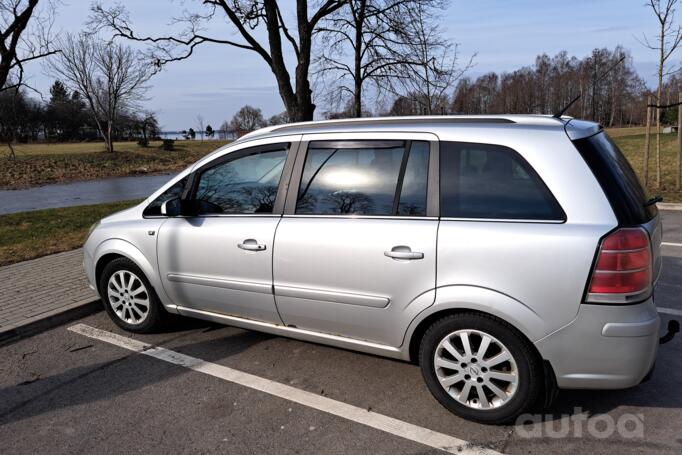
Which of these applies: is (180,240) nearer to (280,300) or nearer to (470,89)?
(280,300)

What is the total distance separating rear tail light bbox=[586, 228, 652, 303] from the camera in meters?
2.56

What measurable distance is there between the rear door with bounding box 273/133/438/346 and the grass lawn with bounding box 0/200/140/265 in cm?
563

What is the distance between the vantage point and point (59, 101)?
60.8 meters

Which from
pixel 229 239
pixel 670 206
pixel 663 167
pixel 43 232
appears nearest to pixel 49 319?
pixel 229 239

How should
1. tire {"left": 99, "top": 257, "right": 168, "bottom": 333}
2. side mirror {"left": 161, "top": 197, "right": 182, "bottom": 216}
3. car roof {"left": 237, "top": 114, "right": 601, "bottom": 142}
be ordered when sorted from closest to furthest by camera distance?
car roof {"left": 237, "top": 114, "right": 601, "bottom": 142}, side mirror {"left": 161, "top": 197, "right": 182, "bottom": 216}, tire {"left": 99, "top": 257, "right": 168, "bottom": 333}

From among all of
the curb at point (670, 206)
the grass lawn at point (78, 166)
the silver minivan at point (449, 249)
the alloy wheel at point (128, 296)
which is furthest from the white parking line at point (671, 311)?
the grass lawn at point (78, 166)

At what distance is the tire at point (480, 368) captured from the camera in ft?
9.13

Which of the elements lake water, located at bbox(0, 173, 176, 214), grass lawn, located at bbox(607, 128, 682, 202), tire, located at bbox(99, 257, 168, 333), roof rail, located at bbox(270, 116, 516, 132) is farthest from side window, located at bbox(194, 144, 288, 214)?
lake water, located at bbox(0, 173, 176, 214)

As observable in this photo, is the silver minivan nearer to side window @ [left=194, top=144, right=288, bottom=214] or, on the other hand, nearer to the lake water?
side window @ [left=194, top=144, right=288, bottom=214]

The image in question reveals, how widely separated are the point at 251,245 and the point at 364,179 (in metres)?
0.95

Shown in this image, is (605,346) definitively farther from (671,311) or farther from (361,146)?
(671,311)

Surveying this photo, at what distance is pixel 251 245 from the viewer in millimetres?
3631

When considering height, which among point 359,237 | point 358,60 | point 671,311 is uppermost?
point 358,60

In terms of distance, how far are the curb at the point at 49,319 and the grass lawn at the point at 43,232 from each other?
9.15ft
